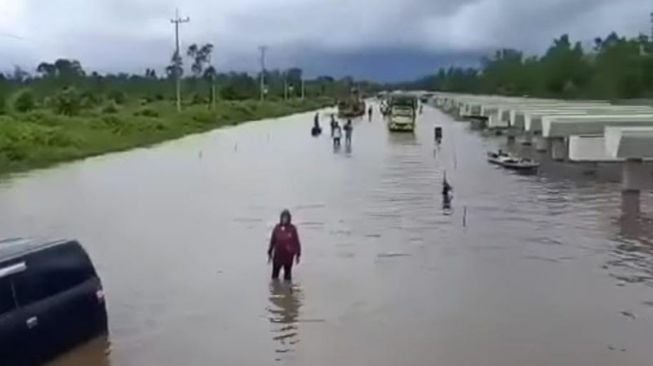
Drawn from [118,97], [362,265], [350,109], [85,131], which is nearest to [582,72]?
[350,109]

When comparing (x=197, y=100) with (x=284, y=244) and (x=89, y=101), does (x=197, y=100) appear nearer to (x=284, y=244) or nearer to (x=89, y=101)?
(x=89, y=101)

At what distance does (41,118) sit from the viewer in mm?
54250

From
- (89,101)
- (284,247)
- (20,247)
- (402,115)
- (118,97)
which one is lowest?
(402,115)

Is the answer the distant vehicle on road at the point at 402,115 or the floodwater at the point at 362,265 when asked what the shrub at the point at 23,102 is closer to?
the distant vehicle on road at the point at 402,115

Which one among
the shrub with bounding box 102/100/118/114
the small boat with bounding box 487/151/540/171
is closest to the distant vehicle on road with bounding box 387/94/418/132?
the shrub with bounding box 102/100/118/114

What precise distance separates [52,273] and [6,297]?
81 centimetres

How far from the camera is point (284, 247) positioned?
15172mm

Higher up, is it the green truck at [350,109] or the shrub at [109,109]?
the shrub at [109,109]

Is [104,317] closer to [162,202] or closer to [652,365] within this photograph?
[652,365]

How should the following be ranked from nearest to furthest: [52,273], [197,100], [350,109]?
[52,273] < [350,109] < [197,100]

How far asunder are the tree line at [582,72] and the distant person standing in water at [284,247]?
237 ft

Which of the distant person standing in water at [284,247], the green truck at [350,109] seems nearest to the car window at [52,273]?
the distant person standing in water at [284,247]

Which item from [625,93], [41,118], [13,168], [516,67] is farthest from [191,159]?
[516,67]

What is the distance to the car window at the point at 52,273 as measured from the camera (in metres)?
9.98
